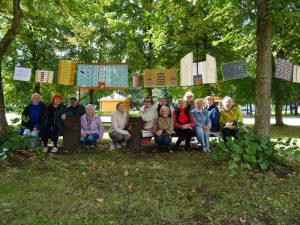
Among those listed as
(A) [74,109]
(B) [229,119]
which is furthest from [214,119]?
(A) [74,109]

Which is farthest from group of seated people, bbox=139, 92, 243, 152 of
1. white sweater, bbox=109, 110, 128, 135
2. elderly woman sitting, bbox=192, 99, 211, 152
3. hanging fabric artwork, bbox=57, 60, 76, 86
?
hanging fabric artwork, bbox=57, 60, 76, 86

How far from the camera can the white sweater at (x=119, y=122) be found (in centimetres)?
776

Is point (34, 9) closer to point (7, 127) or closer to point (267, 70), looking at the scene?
point (7, 127)

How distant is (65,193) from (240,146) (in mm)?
3056

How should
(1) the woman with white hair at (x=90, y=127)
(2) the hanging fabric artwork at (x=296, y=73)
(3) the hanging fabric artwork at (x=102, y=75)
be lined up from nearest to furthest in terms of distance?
(1) the woman with white hair at (x=90, y=127) < (2) the hanging fabric artwork at (x=296, y=73) < (3) the hanging fabric artwork at (x=102, y=75)

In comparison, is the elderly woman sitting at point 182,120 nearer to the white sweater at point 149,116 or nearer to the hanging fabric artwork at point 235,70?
the white sweater at point 149,116

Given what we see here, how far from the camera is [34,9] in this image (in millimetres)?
7539

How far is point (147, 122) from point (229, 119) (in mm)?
2022

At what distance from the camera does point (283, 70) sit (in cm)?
820

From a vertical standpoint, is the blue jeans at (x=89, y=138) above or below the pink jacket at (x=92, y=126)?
below

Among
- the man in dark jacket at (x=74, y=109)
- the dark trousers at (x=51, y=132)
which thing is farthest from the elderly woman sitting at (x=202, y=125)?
the dark trousers at (x=51, y=132)

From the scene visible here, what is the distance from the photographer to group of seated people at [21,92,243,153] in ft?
24.8

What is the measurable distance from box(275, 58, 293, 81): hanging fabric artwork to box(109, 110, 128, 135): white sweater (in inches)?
157

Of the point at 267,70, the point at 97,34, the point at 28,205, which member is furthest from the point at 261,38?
the point at 97,34
